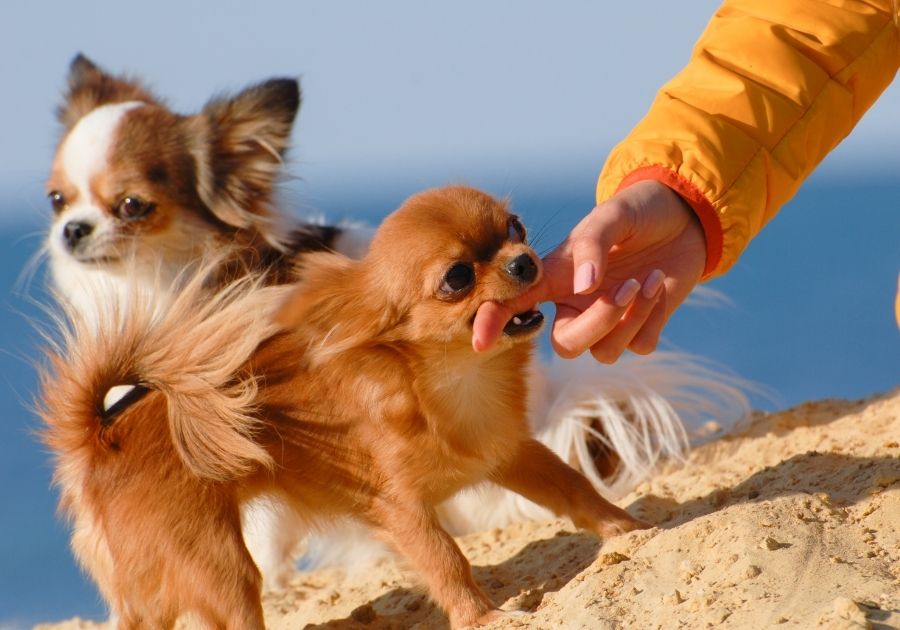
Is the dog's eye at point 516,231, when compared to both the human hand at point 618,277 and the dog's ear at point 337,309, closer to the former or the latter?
the human hand at point 618,277

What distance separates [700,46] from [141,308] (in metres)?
1.52

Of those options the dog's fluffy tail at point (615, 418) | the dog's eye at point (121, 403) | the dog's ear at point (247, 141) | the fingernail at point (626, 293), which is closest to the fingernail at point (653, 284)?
the fingernail at point (626, 293)

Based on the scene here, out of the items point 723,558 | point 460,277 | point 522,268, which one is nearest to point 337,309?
point 460,277

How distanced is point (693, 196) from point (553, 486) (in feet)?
2.60

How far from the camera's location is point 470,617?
262cm

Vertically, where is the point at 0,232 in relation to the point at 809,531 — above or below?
below

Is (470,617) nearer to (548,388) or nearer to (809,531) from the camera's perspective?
(809,531)

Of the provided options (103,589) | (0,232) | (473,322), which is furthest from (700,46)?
(0,232)

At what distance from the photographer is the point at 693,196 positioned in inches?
108

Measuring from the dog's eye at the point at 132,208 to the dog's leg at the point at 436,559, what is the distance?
1894 millimetres

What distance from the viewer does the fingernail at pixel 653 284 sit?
8.42ft

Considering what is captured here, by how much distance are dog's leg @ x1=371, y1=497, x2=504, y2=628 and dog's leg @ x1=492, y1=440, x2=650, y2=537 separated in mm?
299

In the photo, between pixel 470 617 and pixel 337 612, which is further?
pixel 337 612

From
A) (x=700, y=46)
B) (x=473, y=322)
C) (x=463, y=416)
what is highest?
(x=700, y=46)
